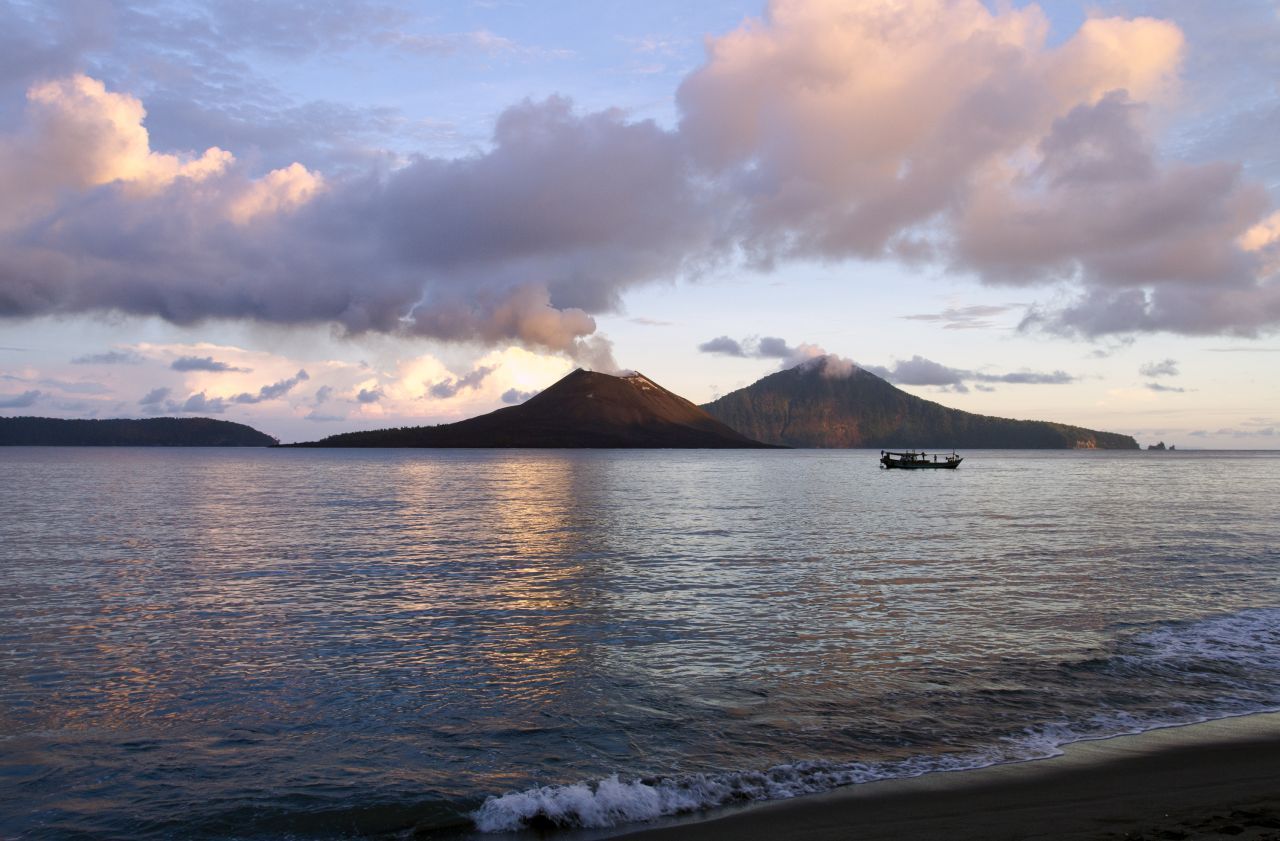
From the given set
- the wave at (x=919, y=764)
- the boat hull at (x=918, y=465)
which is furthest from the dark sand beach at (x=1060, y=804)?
the boat hull at (x=918, y=465)

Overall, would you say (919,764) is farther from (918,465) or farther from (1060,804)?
(918,465)

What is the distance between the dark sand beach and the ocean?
72cm

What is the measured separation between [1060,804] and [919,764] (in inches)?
94.3

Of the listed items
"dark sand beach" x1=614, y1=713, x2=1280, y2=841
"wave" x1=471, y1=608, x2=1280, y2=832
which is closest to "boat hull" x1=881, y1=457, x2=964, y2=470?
"wave" x1=471, y1=608, x2=1280, y2=832

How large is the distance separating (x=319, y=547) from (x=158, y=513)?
3389cm

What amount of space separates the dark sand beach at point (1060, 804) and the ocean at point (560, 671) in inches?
28.4

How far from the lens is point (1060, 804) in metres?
12.9

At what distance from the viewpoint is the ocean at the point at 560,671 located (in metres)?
13.7

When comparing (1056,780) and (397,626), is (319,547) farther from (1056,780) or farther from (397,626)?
(1056,780)

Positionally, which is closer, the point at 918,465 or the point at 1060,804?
the point at 1060,804

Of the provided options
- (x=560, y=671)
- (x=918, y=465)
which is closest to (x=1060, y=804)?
(x=560, y=671)

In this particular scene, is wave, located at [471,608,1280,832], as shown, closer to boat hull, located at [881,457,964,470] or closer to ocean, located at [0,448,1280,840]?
ocean, located at [0,448,1280,840]

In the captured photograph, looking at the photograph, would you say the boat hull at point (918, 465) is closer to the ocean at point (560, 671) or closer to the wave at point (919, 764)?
the ocean at point (560, 671)

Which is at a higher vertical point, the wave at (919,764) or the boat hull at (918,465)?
the boat hull at (918,465)
